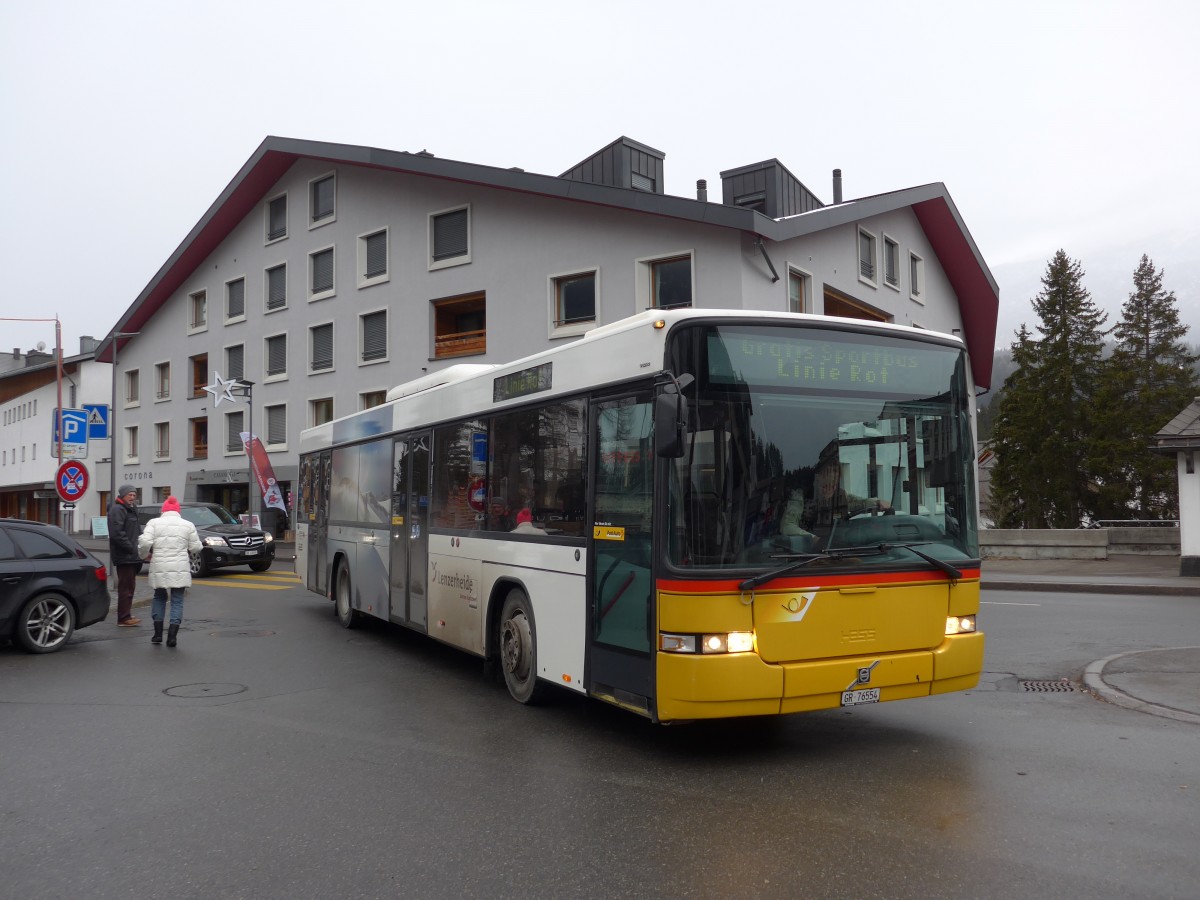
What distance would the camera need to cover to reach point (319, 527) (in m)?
14.7

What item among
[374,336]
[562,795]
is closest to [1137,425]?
[374,336]

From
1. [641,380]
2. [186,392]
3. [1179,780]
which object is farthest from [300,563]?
[186,392]

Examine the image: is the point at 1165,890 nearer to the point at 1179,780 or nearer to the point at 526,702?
the point at 1179,780

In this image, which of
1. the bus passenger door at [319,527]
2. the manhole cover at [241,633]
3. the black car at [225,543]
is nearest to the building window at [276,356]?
the black car at [225,543]

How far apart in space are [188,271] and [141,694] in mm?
41029

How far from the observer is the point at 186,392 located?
45938 mm

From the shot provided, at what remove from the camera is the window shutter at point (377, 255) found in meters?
35.1

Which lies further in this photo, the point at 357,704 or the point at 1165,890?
the point at 357,704

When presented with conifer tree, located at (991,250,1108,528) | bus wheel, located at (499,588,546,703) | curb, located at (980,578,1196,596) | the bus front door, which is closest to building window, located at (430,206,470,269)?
curb, located at (980,578,1196,596)

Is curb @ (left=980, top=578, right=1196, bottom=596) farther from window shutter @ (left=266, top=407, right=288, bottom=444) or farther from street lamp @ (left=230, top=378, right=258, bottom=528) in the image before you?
window shutter @ (left=266, top=407, right=288, bottom=444)

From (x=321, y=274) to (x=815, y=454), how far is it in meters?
34.6

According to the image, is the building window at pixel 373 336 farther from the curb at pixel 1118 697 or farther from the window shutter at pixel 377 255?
the curb at pixel 1118 697

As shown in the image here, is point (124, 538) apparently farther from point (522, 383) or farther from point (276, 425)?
point (276, 425)

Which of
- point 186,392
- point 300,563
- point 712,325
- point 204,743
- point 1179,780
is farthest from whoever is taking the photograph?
point 186,392
